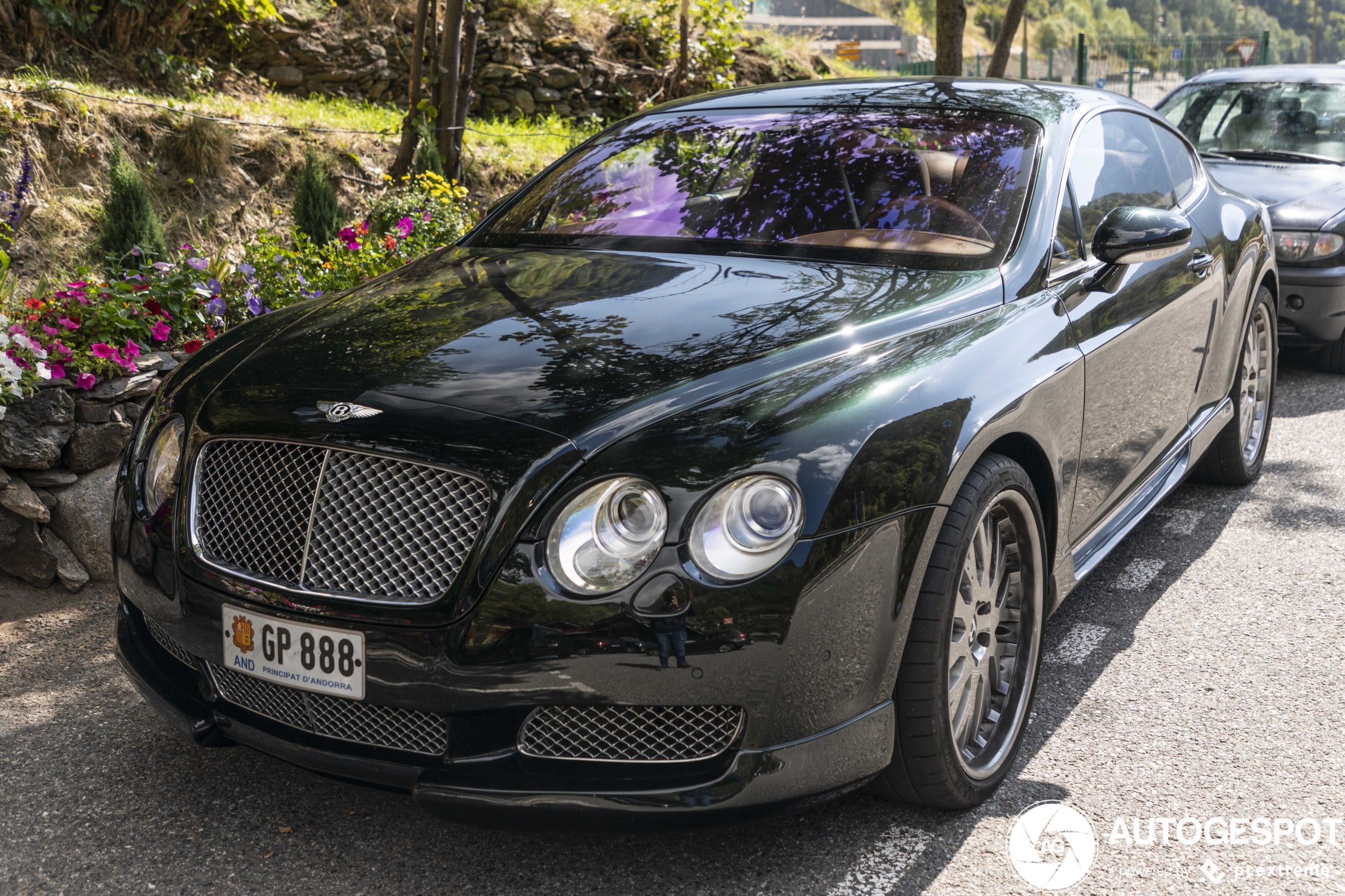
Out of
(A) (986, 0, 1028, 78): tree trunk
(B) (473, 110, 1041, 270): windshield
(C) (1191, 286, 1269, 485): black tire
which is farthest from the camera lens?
(A) (986, 0, 1028, 78): tree trunk

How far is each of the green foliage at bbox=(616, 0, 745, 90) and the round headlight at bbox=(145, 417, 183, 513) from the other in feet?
32.4

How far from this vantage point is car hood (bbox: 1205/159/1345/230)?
6.43 metres

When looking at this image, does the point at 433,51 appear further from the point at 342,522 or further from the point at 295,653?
the point at 295,653

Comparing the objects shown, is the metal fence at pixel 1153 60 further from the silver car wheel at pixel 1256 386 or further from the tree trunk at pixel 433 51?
the silver car wheel at pixel 1256 386

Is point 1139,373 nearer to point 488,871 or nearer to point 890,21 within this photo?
point 488,871

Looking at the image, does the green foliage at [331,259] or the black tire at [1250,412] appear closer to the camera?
the black tire at [1250,412]

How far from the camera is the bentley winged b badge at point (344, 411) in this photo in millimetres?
2283

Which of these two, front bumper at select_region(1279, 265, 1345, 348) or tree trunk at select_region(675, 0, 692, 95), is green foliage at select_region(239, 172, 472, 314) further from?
tree trunk at select_region(675, 0, 692, 95)

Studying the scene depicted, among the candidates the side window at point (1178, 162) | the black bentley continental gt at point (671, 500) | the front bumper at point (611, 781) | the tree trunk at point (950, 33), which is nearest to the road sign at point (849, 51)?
the tree trunk at point (950, 33)

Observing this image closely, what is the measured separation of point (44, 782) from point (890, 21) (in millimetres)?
51037

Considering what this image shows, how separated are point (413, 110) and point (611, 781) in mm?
5951

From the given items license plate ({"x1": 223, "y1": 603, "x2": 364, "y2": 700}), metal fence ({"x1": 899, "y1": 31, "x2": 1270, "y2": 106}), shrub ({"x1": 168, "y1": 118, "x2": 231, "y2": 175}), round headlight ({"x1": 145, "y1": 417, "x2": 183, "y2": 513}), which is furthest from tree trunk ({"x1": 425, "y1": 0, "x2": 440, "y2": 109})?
metal fence ({"x1": 899, "y1": 31, "x2": 1270, "y2": 106})

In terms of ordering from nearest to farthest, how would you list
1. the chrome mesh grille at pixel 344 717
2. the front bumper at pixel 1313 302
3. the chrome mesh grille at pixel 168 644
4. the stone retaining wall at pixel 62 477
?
the chrome mesh grille at pixel 344 717 < the chrome mesh grille at pixel 168 644 < the stone retaining wall at pixel 62 477 < the front bumper at pixel 1313 302

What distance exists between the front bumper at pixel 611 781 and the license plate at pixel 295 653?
5.3 inches
